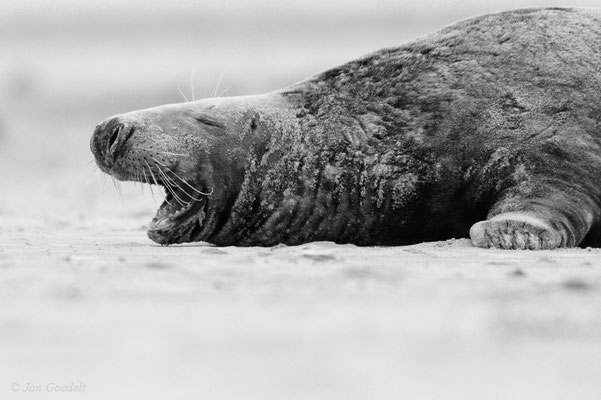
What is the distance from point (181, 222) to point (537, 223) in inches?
79.5

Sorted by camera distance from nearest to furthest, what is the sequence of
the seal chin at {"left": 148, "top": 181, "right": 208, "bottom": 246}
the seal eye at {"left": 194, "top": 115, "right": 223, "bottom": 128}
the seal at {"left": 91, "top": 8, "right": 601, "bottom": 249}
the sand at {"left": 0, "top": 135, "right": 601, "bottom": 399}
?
the sand at {"left": 0, "top": 135, "right": 601, "bottom": 399}, the seal at {"left": 91, "top": 8, "right": 601, "bottom": 249}, the seal chin at {"left": 148, "top": 181, "right": 208, "bottom": 246}, the seal eye at {"left": 194, "top": 115, "right": 223, "bottom": 128}

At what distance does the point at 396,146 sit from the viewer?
233 inches

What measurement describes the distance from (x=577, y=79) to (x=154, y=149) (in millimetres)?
2371

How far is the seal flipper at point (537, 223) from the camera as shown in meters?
5.19

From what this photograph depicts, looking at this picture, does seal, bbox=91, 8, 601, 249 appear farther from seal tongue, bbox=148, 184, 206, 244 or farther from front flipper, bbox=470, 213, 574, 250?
front flipper, bbox=470, 213, 574, 250

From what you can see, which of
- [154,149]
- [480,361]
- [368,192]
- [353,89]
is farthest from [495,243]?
[480,361]

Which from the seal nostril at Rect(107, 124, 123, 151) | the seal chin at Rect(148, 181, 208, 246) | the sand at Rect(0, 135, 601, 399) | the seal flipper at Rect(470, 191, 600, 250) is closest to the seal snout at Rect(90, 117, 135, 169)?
the seal nostril at Rect(107, 124, 123, 151)

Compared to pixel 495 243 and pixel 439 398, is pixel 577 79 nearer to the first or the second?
pixel 495 243

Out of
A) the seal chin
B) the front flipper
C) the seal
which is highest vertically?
the seal

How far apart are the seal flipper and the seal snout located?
1992 mm

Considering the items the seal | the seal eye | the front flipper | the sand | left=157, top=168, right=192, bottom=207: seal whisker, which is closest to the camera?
the sand

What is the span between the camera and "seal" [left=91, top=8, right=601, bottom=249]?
571 centimetres

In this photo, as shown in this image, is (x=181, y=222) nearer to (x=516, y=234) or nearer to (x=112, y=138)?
(x=112, y=138)

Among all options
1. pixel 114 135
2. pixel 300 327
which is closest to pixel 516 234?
pixel 114 135
